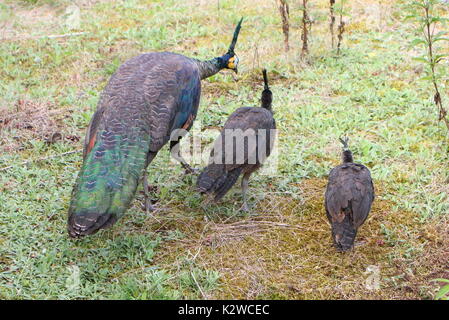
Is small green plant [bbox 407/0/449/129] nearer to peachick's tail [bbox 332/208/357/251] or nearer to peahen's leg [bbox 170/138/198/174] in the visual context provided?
peachick's tail [bbox 332/208/357/251]

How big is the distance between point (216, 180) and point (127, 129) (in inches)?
34.9

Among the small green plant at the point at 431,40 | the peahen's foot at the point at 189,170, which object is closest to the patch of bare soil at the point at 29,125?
the peahen's foot at the point at 189,170

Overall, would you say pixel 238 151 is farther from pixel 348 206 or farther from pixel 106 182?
pixel 106 182

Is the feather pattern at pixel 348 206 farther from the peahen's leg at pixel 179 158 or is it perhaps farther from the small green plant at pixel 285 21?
the small green plant at pixel 285 21

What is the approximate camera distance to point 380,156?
20.0 ft

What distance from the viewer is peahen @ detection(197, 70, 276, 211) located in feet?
16.3

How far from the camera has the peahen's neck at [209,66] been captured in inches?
262

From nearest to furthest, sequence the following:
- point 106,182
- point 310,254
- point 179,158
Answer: point 106,182 < point 310,254 < point 179,158

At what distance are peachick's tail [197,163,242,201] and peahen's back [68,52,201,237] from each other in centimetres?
48

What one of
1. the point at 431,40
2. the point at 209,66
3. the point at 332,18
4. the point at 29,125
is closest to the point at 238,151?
the point at 209,66

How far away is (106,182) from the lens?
444 cm

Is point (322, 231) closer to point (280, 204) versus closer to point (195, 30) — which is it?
point (280, 204)

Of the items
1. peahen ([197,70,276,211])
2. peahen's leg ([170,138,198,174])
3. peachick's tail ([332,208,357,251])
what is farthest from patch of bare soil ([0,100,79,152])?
peachick's tail ([332,208,357,251])

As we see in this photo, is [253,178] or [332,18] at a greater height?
[332,18]
